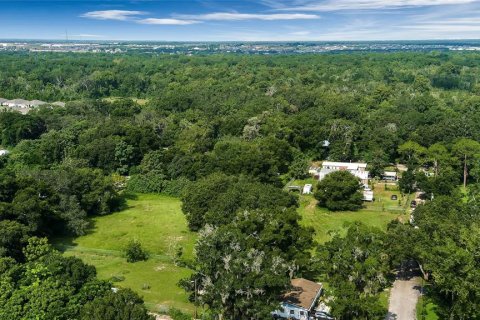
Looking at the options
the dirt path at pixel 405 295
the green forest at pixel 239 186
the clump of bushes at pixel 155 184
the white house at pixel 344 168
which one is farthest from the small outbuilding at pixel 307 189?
the dirt path at pixel 405 295

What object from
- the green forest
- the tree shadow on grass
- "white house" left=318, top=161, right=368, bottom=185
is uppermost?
the green forest

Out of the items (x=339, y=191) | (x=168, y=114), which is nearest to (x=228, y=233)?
(x=339, y=191)

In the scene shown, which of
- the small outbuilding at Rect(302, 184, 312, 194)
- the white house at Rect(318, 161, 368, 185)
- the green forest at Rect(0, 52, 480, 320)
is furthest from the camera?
the white house at Rect(318, 161, 368, 185)

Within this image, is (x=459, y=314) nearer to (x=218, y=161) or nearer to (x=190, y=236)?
(x=190, y=236)

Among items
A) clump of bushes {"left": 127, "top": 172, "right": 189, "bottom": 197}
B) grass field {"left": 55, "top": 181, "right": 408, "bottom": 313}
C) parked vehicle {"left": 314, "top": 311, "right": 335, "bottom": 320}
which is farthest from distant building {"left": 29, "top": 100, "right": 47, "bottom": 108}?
parked vehicle {"left": 314, "top": 311, "right": 335, "bottom": 320}

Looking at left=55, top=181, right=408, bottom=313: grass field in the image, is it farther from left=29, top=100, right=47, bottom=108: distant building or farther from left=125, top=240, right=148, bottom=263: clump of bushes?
left=29, top=100, right=47, bottom=108: distant building

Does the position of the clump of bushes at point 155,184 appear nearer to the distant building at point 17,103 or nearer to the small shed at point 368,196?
the small shed at point 368,196
